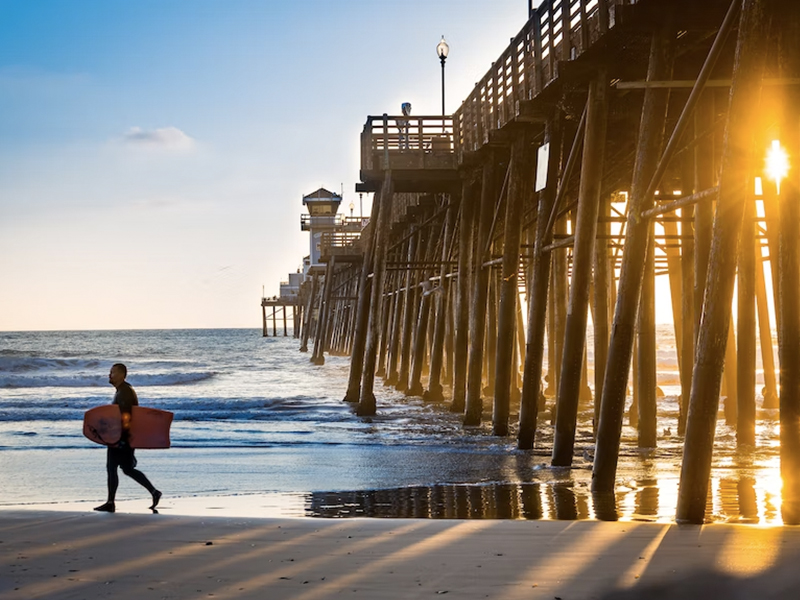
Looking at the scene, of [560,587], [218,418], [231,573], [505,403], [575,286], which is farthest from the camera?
[218,418]

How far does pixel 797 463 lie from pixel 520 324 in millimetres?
17991

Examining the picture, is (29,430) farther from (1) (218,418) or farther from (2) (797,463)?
(2) (797,463)

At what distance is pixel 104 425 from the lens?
26.2 ft

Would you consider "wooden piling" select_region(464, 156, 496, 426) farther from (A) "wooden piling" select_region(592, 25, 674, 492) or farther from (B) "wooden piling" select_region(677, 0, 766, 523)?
(B) "wooden piling" select_region(677, 0, 766, 523)

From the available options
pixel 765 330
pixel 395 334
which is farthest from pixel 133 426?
pixel 395 334

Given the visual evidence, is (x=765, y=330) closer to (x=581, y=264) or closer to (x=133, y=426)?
(x=581, y=264)

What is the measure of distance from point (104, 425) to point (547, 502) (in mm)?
3656

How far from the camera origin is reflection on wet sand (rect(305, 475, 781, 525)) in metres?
7.75

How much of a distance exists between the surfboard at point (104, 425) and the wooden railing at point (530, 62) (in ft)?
17.6

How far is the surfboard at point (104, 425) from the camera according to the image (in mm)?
7941

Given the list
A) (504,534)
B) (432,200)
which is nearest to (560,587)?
(504,534)

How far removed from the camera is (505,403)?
1352 centimetres

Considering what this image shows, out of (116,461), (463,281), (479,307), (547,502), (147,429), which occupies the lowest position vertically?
(547,502)

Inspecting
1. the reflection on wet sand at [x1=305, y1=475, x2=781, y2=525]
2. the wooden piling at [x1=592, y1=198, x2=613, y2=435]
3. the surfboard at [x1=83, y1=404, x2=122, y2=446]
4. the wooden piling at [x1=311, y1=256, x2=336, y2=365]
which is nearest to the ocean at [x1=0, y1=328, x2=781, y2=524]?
the reflection on wet sand at [x1=305, y1=475, x2=781, y2=525]
